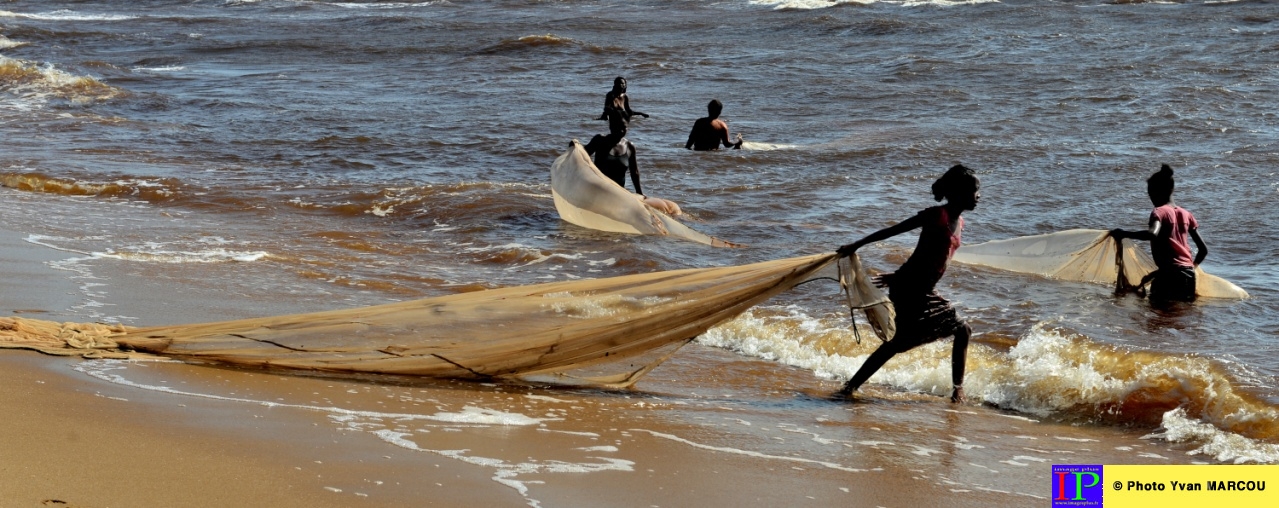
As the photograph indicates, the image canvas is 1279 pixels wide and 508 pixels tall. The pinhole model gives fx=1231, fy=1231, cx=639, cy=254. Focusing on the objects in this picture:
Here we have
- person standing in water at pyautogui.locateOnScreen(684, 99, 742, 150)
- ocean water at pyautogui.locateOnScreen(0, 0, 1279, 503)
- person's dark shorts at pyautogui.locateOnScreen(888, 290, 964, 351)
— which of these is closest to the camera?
person's dark shorts at pyautogui.locateOnScreen(888, 290, 964, 351)

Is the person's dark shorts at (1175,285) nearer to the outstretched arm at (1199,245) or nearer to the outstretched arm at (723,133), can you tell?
the outstretched arm at (1199,245)

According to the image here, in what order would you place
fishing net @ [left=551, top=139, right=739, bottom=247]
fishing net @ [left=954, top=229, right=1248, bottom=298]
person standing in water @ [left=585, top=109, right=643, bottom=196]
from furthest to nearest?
1. person standing in water @ [left=585, top=109, right=643, bottom=196]
2. fishing net @ [left=551, top=139, right=739, bottom=247]
3. fishing net @ [left=954, top=229, right=1248, bottom=298]

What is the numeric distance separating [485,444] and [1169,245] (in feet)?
17.2

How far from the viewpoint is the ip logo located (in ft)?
14.9

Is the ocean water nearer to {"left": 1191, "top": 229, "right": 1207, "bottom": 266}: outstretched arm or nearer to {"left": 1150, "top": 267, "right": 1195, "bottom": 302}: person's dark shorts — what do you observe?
{"left": 1150, "top": 267, "right": 1195, "bottom": 302}: person's dark shorts

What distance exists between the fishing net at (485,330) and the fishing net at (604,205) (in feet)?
14.6

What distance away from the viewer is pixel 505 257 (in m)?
9.82

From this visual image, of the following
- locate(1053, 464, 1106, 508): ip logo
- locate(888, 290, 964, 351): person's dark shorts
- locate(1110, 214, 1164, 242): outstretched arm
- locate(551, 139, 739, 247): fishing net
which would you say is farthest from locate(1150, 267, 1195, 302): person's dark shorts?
locate(1053, 464, 1106, 508): ip logo

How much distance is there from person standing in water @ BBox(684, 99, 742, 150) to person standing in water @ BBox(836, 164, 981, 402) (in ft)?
27.4

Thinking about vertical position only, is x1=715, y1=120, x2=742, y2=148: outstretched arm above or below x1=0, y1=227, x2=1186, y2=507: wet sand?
above

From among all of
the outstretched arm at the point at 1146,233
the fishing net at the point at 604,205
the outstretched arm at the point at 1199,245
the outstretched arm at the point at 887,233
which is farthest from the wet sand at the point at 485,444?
the fishing net at the point at 604,205

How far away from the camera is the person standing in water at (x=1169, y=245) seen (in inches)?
307

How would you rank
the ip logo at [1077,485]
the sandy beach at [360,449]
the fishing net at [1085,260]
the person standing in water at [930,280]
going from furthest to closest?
the fishing net at [1085,260] < the person standing in water at [930,280] < the ip logo at [1077,485] < the sandy beach at [360,449]

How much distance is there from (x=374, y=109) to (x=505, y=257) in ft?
30.6
